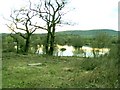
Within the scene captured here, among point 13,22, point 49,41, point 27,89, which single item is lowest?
point 27,89

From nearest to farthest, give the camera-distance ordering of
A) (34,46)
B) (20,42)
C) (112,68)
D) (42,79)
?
(112,68) → (42,79) → (20,42) → (34,46)

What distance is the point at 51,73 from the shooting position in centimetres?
1560

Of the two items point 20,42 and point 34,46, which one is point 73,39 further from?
point 20,42

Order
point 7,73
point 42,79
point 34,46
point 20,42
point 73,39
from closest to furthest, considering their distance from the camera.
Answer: point 42,79 < point 7,73 < point 20,42 < point 34,46 < point 73,39

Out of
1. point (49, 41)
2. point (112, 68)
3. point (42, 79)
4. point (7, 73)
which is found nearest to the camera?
point (112, 68)

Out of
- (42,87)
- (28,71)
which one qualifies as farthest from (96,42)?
(42,87)

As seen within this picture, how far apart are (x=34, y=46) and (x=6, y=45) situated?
204 inches

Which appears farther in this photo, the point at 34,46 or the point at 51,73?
the point at 34,46

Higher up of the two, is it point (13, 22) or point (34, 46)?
point (13, 22)

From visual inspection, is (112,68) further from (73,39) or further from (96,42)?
(73,39)

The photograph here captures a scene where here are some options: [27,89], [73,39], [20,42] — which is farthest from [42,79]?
[73,39]

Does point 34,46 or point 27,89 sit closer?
point 27,89

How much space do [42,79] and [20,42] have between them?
2465cm

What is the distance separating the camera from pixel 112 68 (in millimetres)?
12781
